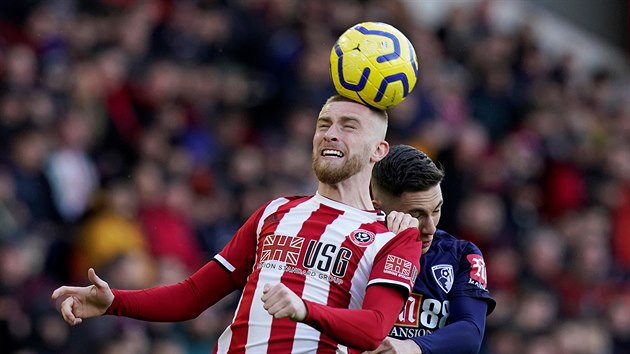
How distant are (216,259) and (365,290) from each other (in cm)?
86

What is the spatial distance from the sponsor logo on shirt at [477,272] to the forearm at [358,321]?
0.73 meters

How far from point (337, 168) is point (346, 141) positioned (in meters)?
0.13

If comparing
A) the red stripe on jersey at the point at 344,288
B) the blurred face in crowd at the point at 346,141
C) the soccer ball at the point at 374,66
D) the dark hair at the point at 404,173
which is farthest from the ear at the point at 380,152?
the red stripe on jersey at the point at 344,288

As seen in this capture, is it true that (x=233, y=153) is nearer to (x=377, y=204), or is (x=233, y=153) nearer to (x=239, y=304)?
(x=377, y=204)

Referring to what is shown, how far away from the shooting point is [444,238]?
6461 millimetres

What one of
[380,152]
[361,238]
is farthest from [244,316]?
[380,152]

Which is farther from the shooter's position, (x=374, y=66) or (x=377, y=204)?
(x=377, y=204)

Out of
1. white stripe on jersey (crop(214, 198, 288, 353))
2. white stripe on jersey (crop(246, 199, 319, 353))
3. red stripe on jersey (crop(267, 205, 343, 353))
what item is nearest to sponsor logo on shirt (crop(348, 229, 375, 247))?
red stripe on jersey (crop(267, 205, 343, 353))

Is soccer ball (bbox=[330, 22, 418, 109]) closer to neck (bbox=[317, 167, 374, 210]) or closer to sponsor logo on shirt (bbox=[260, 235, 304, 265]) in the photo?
neck (bbox=[317, 167, 374, 210])

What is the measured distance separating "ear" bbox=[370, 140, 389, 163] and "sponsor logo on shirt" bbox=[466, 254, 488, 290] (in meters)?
0.71

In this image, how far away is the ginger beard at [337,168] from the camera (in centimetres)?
594

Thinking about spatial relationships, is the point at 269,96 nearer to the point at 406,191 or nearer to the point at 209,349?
the point at 209,349

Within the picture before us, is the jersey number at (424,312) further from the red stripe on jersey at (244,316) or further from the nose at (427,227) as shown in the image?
the red stripe on jersey at (244,316)

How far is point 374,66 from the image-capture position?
6031 millimetres
